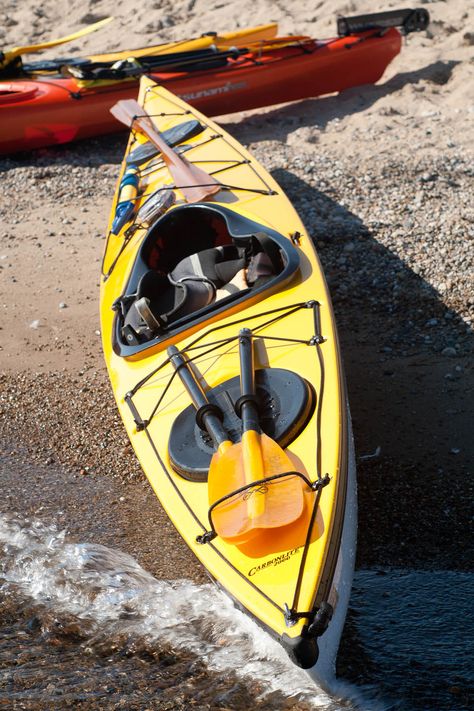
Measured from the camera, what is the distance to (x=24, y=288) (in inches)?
257

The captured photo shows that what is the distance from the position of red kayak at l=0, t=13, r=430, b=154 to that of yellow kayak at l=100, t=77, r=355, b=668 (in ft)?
8.16

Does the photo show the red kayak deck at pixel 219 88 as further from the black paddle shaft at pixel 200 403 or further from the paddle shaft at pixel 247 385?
the paddle shaft at pixel 247 385

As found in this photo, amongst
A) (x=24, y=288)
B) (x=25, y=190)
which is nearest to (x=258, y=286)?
(x=24, y=288)

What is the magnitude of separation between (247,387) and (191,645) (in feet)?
3.87

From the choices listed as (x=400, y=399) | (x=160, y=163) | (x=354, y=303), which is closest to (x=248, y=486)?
(x=400, y=399)

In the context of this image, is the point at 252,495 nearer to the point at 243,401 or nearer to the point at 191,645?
the point at 243,401

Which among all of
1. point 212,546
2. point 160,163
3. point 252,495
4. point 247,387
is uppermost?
point 160,163

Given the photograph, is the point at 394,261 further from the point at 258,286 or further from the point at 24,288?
the point at 24,288

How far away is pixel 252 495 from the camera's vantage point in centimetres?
340

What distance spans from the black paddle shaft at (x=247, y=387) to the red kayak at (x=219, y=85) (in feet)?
16.4

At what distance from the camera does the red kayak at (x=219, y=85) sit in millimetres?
8398

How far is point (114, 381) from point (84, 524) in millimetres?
788

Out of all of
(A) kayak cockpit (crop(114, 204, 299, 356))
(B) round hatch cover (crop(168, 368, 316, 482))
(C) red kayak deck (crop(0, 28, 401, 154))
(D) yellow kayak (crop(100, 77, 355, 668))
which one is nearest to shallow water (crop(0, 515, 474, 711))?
(D) yellow kayak (crop(100, 77, 355, 668))

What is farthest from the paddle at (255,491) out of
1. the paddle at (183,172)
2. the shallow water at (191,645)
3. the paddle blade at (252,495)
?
the paddle at (183,172)
